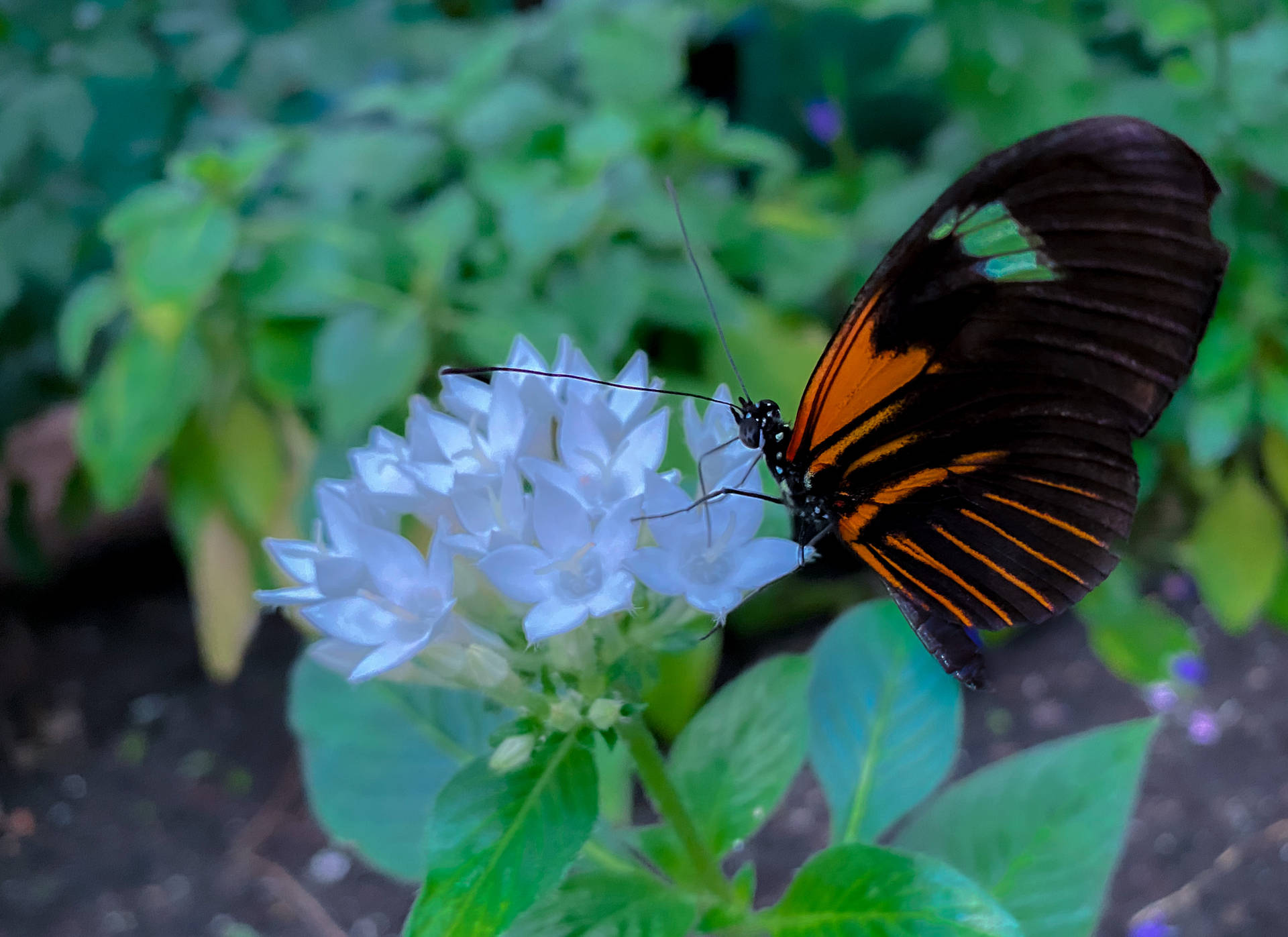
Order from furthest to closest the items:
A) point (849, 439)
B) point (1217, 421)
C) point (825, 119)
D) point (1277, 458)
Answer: point (825, 119)
point (1277, 458)
point (1217, 421)
point (849, 439)

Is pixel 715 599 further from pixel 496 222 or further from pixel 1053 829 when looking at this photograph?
pixel 496 222

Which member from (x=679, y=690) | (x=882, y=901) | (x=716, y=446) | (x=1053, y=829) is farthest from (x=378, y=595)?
(x=679, y=690)

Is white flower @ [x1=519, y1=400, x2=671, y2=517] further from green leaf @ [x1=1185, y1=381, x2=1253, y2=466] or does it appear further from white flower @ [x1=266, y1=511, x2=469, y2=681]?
green leaf @ [x1=1185, y1=381, x2=1253, y2=466]

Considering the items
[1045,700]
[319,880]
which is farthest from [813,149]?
[319,880]

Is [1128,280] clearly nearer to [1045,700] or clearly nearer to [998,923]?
[998,923]

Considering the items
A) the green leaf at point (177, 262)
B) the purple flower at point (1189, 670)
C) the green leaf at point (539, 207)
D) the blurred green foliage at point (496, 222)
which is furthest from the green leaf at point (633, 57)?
the purple flower at point (1189, 670)
